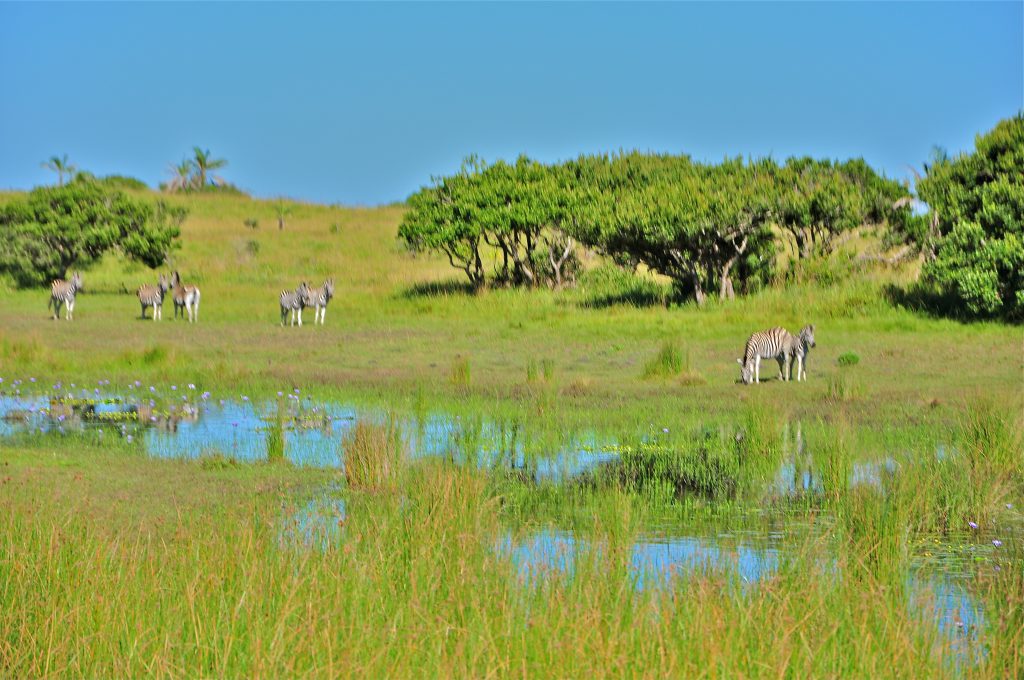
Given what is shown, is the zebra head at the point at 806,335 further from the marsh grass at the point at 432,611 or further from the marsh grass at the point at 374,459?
the marsh grass at the point at 432,611

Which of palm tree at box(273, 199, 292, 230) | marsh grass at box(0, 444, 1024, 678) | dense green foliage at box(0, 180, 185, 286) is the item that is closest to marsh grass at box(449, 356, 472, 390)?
marsh grass at box(0, 444, 1024, 678)

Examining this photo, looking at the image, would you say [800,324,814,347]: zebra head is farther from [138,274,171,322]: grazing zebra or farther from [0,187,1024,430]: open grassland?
[138,274,171,322]: grazing zebra

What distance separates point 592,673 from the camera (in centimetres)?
551

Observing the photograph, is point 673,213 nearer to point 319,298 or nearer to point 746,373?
point 319,298

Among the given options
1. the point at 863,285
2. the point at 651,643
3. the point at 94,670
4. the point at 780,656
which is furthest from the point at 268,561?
the point at 863,285

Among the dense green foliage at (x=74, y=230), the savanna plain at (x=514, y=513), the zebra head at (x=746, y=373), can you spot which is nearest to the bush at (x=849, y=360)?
the savanna plain at (x=514, y=513)

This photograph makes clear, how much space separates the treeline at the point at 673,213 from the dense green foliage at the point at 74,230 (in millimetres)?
10595

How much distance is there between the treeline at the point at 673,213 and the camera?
32156mm

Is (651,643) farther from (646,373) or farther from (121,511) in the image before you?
(646,373)

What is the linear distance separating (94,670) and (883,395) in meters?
13.5

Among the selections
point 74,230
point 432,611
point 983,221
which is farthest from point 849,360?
point 74,230

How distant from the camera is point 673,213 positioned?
1246 inches

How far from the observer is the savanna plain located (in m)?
5.84

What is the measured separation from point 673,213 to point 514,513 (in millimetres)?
22704
